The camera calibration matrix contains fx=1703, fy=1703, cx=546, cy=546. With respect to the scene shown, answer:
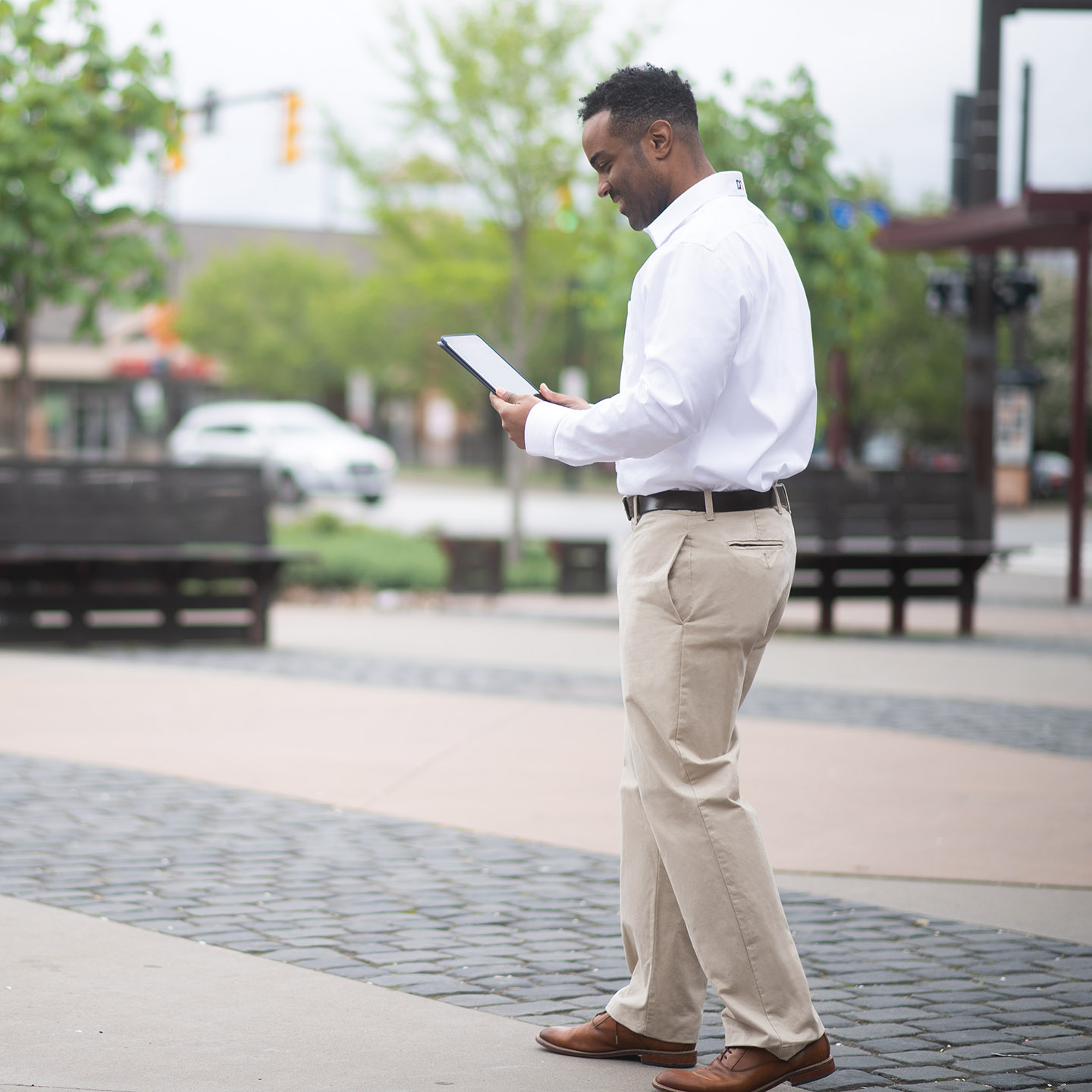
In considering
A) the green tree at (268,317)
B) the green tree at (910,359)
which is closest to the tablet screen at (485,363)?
the green tree at (910,359)

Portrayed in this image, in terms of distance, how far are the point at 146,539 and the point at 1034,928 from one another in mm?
7102

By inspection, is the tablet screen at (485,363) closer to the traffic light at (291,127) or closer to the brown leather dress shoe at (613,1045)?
the brown leather dress shoe at (613,1045)

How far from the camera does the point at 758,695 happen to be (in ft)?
28.9

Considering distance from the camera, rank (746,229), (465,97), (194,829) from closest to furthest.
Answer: (746,229) → (194,829) → (465,97)

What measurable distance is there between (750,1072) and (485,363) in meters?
1.46

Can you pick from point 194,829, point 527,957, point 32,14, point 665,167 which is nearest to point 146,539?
point 32,14

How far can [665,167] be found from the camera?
10.7ft

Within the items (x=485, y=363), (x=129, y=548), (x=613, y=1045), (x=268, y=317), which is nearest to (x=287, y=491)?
(x=129, y=548)

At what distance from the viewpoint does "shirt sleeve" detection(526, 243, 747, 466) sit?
3.04 meters

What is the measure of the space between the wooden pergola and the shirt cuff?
36.5 ft

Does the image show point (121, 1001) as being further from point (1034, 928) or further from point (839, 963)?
point (1034, 928)

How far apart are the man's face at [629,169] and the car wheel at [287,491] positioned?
28.5 meters

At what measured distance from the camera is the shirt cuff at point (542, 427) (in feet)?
10.5

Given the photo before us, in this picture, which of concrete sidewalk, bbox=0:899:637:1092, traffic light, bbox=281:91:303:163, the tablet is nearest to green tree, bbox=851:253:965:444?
traffic light, bbox=281:91:303:163
